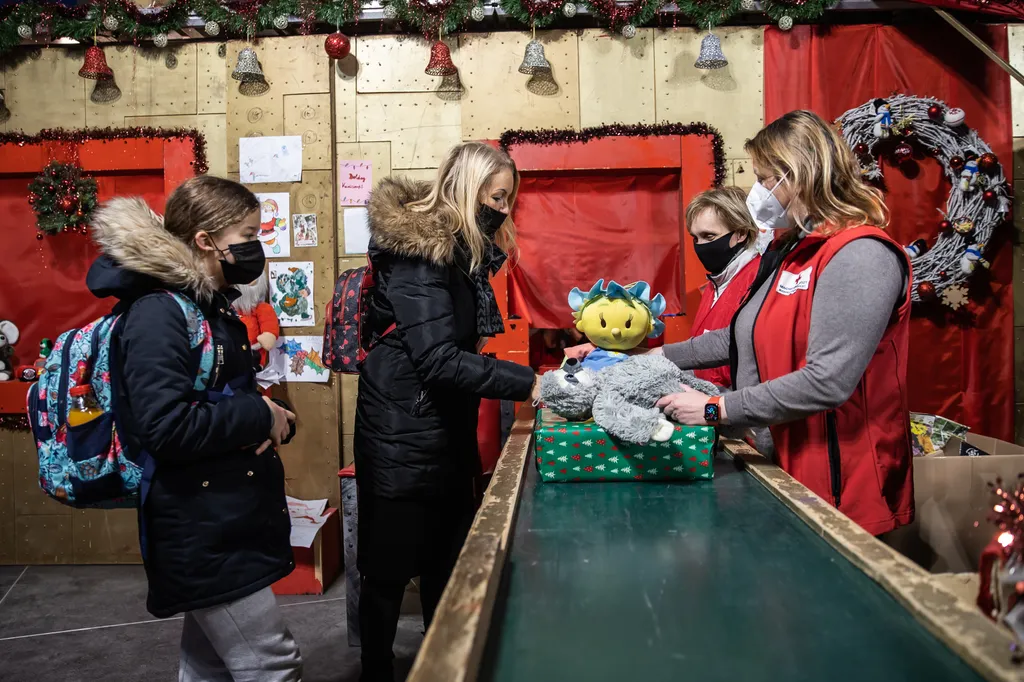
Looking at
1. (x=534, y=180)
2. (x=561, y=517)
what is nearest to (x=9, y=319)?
(x=534, y=180)

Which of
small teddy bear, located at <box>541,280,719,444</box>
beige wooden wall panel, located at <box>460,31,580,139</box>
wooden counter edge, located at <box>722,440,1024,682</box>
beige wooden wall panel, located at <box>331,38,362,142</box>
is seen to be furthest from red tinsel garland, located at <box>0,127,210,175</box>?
wooden counter edge, located at <box>722,440,1024,682</box>

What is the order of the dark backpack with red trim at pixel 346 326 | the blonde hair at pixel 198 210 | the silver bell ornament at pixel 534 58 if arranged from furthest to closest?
the silver bell ornament at pixel 534 58 → the dark backpack with red trim at pixel 346 326 → the blonde hair at pixel 198 210

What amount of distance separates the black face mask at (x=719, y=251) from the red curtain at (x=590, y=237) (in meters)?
1.24

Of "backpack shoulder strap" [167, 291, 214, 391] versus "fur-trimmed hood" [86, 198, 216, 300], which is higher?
"fur-trimmed hood" [86, 198, 216, 300]

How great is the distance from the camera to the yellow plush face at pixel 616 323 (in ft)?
7.70

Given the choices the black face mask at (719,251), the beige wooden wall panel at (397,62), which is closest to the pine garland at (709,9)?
the beige wooden wall panel at (397,62)

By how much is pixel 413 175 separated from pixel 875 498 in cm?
337

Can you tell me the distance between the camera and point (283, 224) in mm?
4480

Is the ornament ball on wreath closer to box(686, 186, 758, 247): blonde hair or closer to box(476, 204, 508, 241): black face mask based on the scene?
box(476, 204, 508, 241): black face mask

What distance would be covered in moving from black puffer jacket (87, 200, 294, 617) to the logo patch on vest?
1319mm

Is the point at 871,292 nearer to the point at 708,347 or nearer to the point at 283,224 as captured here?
the point at 708,347

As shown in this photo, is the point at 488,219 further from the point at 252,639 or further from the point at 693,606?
the point at 693,606

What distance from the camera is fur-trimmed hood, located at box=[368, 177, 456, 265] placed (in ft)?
6.90

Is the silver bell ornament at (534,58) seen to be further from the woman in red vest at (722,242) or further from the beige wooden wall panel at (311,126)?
the woman in red vest at (722,242)
